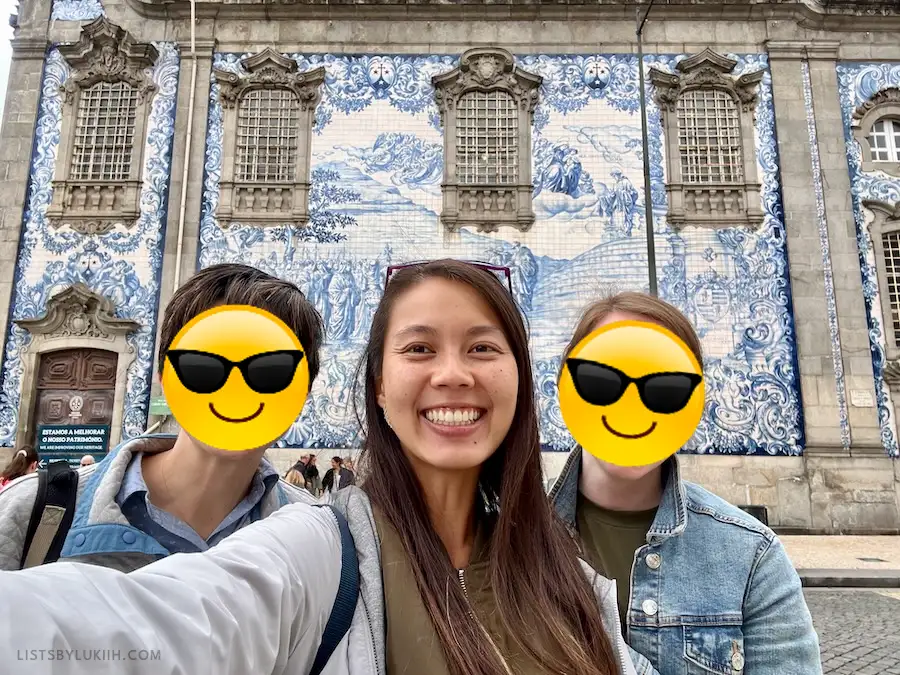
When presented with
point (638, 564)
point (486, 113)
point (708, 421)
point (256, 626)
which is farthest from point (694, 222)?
point (256, 626)

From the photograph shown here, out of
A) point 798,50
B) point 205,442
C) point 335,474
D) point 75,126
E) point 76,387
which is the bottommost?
point 335,474

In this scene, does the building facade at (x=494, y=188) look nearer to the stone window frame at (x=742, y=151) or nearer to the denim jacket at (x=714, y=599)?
the stone window frame at (x=742, y=151)

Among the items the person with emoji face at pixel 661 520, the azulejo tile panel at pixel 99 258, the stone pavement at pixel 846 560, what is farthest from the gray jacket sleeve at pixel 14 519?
the azulejo tile panel at pixel 99 258

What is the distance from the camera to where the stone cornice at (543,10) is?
1317 centimetres

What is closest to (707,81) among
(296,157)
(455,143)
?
(455,143)

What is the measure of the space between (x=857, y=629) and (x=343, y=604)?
6.26 meters

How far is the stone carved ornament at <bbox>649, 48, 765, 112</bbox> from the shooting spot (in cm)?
1295

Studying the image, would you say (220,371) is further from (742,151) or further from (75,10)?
(75,10)

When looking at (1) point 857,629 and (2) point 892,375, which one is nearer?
(1) point 857,629

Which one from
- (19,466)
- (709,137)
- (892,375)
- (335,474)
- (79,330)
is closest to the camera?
(19,466)

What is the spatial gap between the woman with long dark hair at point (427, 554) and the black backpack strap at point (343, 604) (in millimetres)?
12

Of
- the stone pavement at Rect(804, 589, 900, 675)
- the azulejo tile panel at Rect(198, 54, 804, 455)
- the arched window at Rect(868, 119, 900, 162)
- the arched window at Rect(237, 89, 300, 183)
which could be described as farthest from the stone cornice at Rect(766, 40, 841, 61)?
the stone pavement at Rect(804, 589, 900, 675)

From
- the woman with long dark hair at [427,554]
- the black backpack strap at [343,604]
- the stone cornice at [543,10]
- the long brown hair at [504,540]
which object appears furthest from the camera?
the stone cornice at [543,10]

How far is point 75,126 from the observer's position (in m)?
13.0
